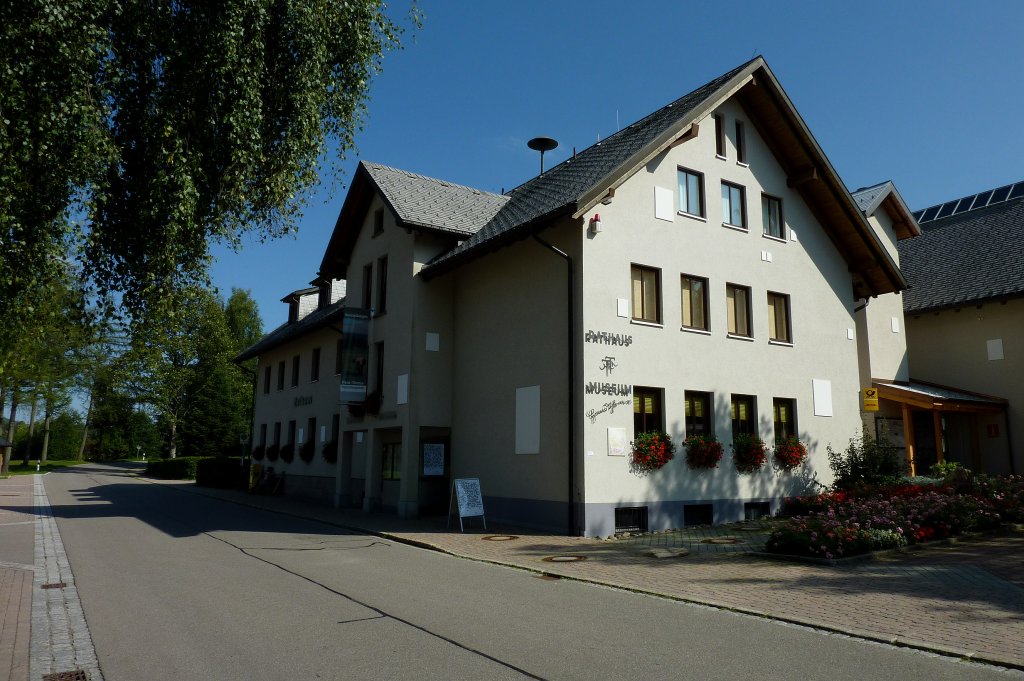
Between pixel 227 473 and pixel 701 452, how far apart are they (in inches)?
1037

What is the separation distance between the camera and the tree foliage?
412 inches

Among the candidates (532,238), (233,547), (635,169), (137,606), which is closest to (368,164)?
(532,238)

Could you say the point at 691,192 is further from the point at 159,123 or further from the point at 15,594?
the point at 15,594

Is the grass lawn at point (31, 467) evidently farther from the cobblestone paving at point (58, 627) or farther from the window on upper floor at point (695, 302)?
the window on upper floor at point (695, 302)

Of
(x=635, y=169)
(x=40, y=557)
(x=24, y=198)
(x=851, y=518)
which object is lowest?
(x=40, y=557)

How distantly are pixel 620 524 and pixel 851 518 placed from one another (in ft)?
15.3

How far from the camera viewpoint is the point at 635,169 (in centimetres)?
1586

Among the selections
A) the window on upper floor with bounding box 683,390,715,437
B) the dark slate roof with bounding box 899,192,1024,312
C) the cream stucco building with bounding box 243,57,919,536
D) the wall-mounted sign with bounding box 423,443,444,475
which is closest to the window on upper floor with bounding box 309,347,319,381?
A: the cream stucco building with bounding box 243,57,919,536

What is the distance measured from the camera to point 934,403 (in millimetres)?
20766

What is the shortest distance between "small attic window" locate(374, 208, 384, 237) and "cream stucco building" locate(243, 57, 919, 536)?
210 mm

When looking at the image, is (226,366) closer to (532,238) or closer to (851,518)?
(532,238)

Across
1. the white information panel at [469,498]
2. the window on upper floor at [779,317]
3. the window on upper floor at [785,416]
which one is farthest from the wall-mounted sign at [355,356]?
the window on upper floor at [779,317]

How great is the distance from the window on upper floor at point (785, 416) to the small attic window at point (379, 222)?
39.3ft

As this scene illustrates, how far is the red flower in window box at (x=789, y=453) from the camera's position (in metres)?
17.9
